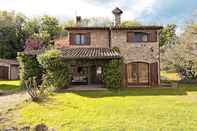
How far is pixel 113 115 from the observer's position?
46.9ft

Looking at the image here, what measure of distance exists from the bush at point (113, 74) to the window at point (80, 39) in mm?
5477

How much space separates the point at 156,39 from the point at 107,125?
1894 cm

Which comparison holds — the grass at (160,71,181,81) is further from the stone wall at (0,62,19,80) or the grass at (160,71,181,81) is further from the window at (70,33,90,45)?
the stone wall at (0,62,19,80)

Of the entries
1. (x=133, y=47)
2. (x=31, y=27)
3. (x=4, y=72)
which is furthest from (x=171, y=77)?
(x=31, y=27)

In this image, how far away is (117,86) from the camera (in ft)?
85.4

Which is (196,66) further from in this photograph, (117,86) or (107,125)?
(107,125)

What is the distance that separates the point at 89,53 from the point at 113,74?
11.0 feet

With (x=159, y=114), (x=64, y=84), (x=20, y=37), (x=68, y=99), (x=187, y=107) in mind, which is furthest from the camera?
(x=20, y=37)

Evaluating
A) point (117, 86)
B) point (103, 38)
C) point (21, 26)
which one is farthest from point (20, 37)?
point (117, 86)

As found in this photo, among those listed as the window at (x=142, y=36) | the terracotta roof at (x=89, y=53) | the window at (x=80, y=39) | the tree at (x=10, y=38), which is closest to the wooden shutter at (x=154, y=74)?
the window at (x=142, y=36)

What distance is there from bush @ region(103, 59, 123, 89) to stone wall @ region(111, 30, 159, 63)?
3776mm

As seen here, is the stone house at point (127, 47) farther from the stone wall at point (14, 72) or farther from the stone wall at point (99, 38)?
the stone wall at point (14, 72)

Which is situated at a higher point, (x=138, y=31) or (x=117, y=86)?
(x=138, y=31)

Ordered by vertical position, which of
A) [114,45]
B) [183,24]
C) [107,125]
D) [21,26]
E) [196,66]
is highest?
[21,26]
